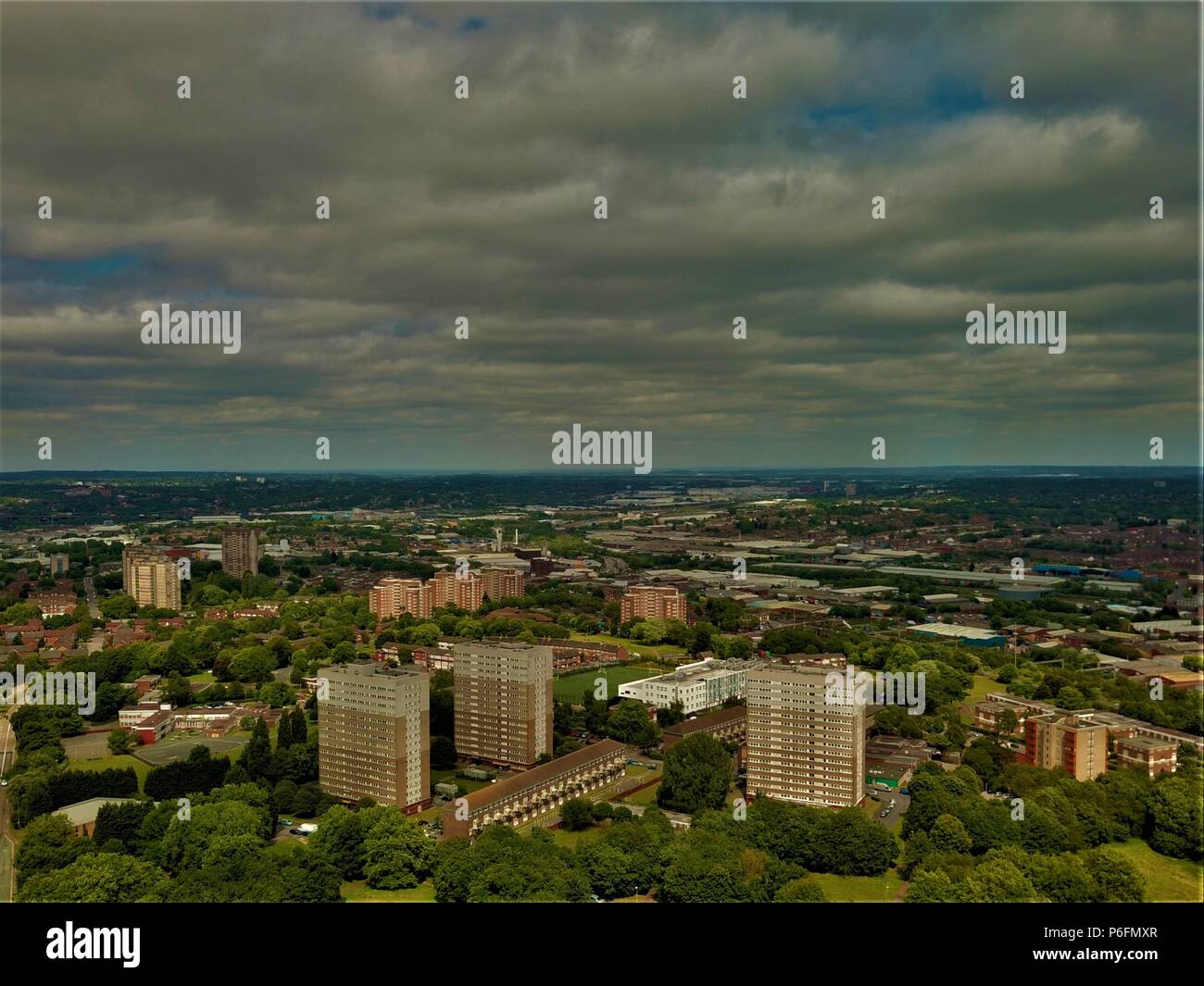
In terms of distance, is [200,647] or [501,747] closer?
[501,747]

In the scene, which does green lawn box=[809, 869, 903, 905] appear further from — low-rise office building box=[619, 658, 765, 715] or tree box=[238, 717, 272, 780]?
low-rise office building box=[619, 658, 765, 715]

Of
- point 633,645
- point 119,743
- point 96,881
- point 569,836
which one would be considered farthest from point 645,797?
point 633,645

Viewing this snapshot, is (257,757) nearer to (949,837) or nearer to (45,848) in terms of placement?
(45,848)

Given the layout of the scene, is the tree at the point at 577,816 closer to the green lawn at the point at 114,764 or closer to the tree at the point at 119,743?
the green lawn at the point at 114,764

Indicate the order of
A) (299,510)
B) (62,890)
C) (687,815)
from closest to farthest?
(62,890) → (687,815) → (299,510)

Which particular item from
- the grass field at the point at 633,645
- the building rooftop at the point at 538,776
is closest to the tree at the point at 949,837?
the building rooftop at the point at 538,776
